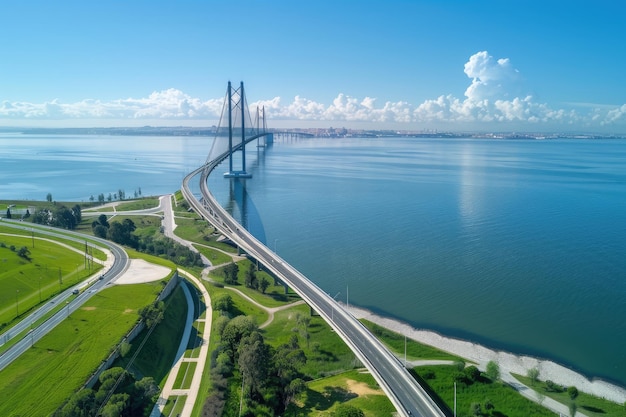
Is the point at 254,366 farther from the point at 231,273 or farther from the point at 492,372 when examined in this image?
the point at 231,273

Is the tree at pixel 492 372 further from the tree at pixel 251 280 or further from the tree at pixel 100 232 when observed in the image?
the tree at pixel 100 232

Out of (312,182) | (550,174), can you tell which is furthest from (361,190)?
(550,174)

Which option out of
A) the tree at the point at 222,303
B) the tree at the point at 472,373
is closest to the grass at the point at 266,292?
the tree at the point at 222,303

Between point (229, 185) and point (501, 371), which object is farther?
point (229, 185)

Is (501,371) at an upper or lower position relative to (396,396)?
lower

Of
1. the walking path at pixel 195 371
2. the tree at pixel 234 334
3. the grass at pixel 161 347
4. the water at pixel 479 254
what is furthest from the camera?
the water at pixel 479 254

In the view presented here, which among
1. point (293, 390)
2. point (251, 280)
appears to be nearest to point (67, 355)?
point (293, 390)

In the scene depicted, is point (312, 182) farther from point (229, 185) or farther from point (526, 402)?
point (526, 402)
